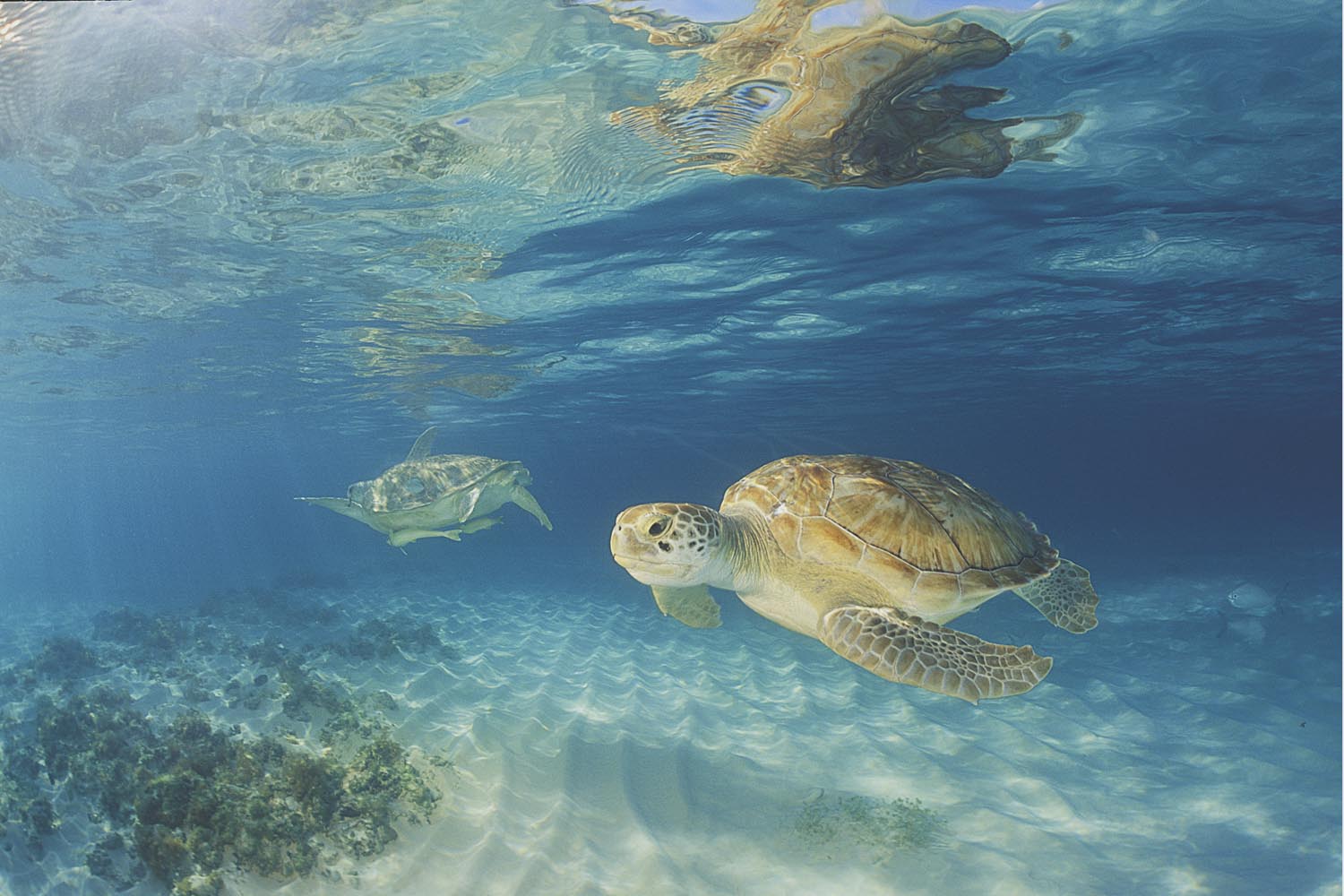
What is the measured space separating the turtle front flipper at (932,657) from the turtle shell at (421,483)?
6.56 m

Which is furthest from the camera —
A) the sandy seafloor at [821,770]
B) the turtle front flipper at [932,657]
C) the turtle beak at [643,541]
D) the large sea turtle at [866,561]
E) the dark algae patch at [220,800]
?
the sandy seafloor at [821,770]

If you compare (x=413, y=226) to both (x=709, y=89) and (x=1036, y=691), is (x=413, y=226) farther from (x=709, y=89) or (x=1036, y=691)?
(x=1036, y=691)

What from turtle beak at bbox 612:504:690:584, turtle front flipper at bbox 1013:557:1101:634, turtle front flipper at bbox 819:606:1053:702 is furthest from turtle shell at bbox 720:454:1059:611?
turtle beak at bbox 612:504:690:584

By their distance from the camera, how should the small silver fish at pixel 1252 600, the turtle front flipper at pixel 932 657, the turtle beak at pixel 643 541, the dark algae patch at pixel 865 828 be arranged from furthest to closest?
the small silver fish at pixel 1252 600
the dark algae patch at pixel 865 828
the turtle beak at pixel 643 541
the turtle front flipper at pixel 932 657

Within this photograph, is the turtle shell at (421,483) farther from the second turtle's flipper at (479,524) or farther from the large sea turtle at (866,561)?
the large sea turtle at (866,561)

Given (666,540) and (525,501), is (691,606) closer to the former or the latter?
(666,540)

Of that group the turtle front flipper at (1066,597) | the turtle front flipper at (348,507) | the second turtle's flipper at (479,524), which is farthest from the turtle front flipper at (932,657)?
the turtle front flipper at (348,507)

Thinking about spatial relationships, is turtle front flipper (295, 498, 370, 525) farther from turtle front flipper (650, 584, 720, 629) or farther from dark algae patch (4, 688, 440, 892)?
turtle front flipper (650, 584, 720, 629)

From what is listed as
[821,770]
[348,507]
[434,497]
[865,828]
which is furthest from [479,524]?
[865,828]

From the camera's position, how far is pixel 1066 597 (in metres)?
6.01

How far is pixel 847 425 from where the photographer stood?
135 ft

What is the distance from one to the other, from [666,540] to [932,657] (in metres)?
1.86

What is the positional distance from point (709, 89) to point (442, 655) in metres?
10.5

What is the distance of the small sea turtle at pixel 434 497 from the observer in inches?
369
